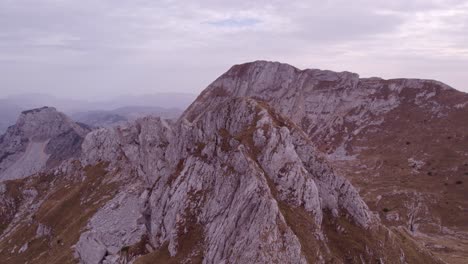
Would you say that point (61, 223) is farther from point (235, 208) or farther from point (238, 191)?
point (235, 208)

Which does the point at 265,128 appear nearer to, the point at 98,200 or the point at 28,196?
the point at 98,200

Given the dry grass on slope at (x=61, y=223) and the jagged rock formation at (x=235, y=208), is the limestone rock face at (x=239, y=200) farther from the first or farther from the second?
the dry grass on slope at (x=61, y=223)

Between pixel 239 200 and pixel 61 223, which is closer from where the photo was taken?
pixel 239 200

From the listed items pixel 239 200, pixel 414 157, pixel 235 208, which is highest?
pixel 239 200

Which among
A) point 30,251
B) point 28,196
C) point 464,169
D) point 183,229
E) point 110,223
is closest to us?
point 183,229

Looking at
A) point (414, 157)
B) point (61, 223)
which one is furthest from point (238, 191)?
point (414, 157)

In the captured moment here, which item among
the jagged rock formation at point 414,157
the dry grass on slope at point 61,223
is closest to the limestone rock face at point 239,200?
the dry grass on slope at point 61,223

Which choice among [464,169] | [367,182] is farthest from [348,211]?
[464,169]

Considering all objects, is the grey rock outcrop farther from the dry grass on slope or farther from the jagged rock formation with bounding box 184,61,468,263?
the jagged rock formation with bounding box 184,61,468,263

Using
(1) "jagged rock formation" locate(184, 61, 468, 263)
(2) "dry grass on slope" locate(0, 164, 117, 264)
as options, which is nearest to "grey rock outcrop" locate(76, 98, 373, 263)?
(2) "dry grass on slope" locate(0, 164, 117, 264)

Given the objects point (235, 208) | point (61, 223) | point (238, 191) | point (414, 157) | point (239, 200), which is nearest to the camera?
point (235, 208)

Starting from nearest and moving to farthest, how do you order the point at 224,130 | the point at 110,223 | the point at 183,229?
the point at 183,229 → the point at 224,130 → the point at 110,223
